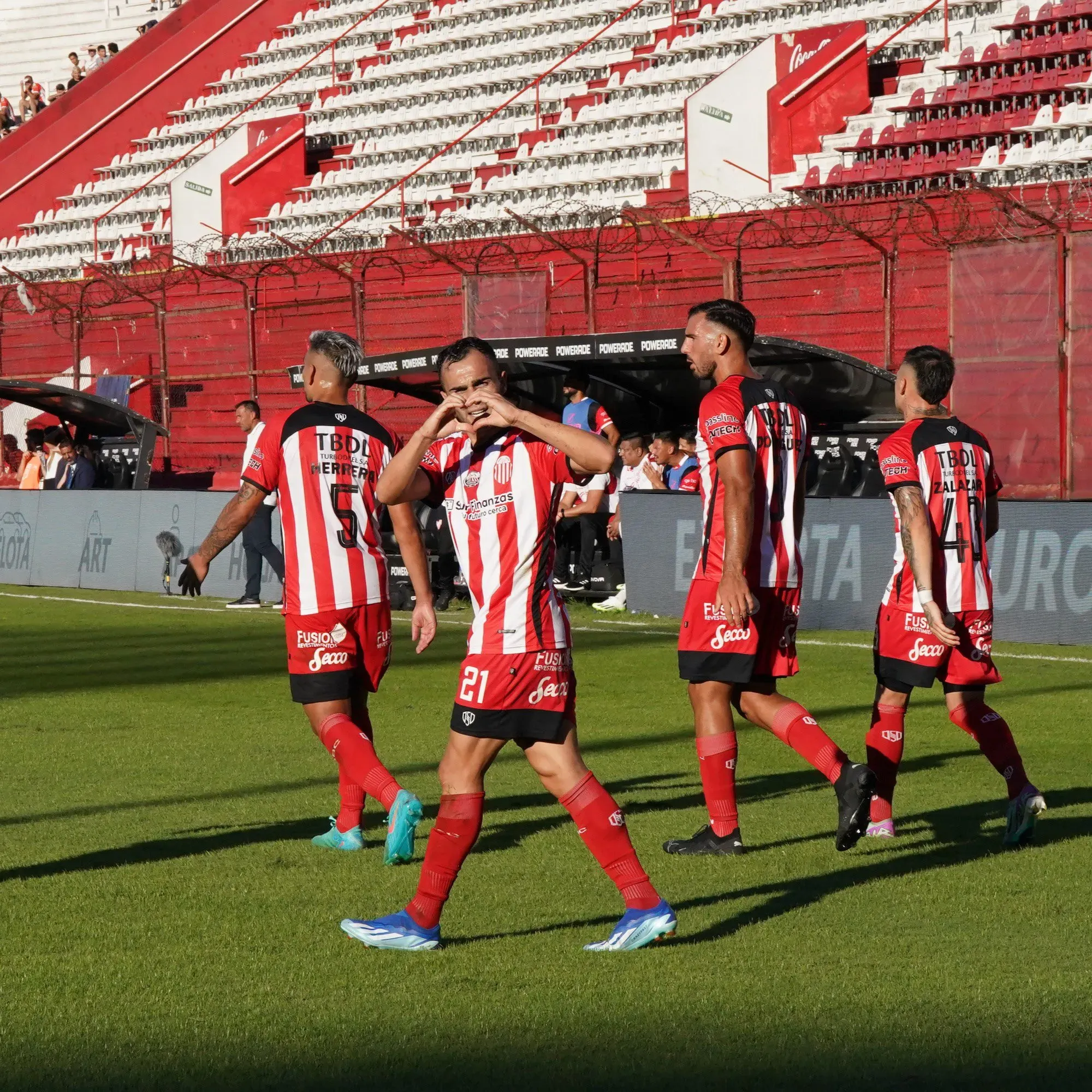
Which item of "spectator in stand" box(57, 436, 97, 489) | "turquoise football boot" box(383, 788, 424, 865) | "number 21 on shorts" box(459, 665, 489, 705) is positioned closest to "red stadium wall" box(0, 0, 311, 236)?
"spectator in stand" box(57, 436, 97, 489)

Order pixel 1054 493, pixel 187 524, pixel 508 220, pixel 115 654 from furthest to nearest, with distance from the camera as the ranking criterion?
pixel 508 220 → pixel 187 524 → pixel 1054 493 → pixel 115 654

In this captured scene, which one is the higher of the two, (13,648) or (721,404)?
(721,404)

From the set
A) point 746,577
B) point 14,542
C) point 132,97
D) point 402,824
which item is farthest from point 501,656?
point 132,97

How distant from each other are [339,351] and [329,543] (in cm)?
74

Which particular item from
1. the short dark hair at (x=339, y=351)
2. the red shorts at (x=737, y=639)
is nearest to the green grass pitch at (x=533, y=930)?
the red shorts at (x=737, y=639)

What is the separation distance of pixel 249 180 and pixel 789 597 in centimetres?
3080

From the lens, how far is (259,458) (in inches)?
264

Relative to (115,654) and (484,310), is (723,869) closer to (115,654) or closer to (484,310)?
(115,654)

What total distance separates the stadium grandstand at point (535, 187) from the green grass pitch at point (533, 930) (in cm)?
892

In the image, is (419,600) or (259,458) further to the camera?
(259,458)

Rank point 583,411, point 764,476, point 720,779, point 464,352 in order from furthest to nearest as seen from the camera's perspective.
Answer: point 583,411 → point 720,779 → point 764,476 → point 464,352

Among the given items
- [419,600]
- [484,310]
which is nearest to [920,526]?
[419,600]

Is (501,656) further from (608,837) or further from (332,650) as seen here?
(332,650)

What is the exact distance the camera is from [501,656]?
488 cm
